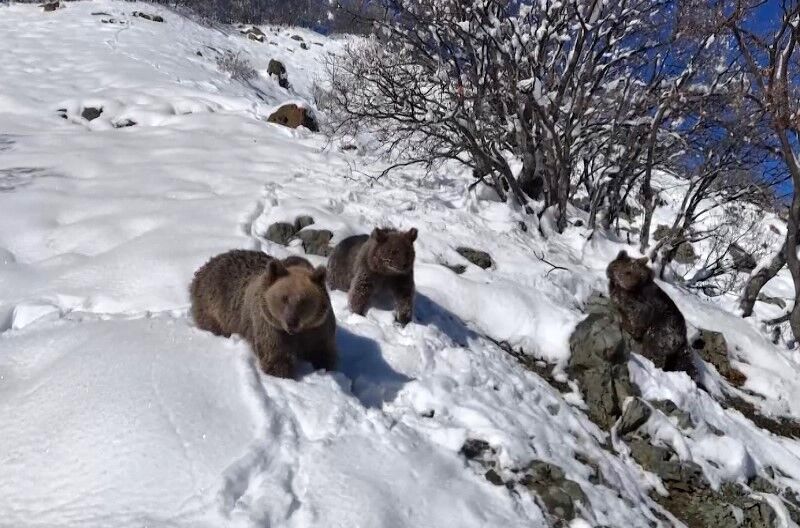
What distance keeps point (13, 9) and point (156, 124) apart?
2463cm

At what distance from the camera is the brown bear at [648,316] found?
7.03 meters

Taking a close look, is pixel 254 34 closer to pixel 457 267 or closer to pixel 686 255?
pixel 686 255

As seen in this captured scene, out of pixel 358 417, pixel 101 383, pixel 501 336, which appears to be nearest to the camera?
pixel 101 383

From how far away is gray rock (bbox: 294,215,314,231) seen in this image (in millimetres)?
8188

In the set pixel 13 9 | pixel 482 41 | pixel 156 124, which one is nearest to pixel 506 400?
pixel 482 41

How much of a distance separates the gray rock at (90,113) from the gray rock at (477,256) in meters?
12.3


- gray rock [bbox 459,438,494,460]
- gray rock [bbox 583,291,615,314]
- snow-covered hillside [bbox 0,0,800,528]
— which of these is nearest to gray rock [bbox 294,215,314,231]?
snow-covered hillside [bbox 0,0,800,528]

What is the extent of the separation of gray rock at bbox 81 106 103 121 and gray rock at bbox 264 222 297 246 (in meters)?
10.5

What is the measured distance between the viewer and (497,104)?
491 inches

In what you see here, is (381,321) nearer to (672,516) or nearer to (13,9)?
(672,516)

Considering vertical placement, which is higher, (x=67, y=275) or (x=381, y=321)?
(x=381, y=321)

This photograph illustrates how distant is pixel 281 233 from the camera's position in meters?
7.88

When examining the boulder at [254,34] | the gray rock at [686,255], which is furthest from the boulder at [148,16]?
the gray rock at [686,255]

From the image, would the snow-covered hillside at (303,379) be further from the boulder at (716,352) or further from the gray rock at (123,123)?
the gray rock at (123,123)
